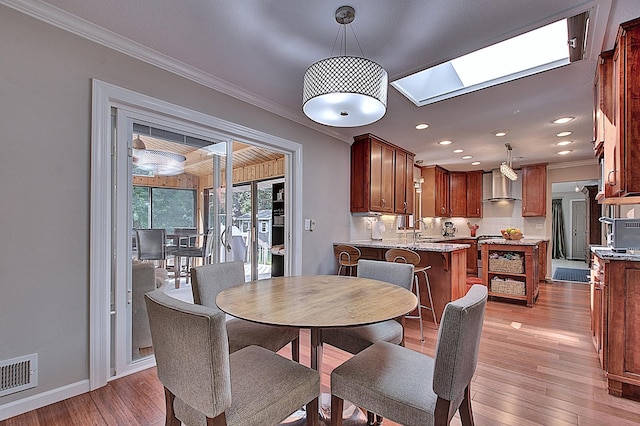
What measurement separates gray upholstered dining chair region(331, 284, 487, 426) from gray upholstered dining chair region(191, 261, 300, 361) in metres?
0.58

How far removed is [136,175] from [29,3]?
1.11 m

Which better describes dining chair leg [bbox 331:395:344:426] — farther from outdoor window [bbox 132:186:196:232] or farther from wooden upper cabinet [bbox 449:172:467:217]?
wooden upper cabinet [bbox 449:172:467:217]

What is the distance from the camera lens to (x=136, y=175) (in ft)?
7.64

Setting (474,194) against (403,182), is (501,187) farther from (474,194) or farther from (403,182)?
(403,182)

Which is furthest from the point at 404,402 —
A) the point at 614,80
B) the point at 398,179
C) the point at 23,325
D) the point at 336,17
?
the point at 398,179

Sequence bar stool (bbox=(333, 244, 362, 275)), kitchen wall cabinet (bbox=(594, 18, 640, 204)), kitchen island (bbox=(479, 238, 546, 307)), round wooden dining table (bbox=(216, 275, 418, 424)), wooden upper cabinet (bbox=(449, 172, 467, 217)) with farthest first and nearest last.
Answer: wooden upper cabinet (bbox=(449, 172, 467, 217)), kitchen island (bbox=(479, 238, 546, 307)), bar stool (bbox=(333, 244, 362, 275)), kitchen wall cabinet (bbox=(594, 18, 640, 204)), round wooden dining table (bbox=(216, 275, 418, 424))

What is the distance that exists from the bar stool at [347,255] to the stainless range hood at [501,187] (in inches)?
166

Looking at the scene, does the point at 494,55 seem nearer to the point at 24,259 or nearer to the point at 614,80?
the point at 614,80

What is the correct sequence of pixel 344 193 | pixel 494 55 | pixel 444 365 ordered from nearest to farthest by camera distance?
pixel 444 365, pixel 494 55, pixel 344 193

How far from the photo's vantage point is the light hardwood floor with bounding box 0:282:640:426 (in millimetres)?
1758

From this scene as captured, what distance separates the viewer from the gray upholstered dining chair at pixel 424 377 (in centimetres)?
108

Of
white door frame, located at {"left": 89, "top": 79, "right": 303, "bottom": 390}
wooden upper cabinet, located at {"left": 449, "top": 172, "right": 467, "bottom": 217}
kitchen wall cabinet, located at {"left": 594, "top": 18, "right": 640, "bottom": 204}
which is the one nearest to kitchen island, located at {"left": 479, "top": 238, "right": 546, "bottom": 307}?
kitchen wall cabinet, located at {"left": 594, "top": 18, "right": 640, "bottom": 204}

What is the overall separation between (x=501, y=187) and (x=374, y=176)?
3629 millimetres

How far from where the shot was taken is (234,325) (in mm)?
1961
